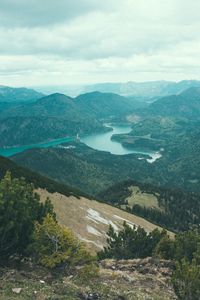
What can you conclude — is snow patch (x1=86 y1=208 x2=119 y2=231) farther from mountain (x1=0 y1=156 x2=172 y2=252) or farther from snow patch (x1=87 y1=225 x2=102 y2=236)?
snow patch (x1=87 y1=225 x2=102 y2=236)

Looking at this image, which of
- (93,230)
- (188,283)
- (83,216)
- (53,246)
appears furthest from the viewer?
(83,216)

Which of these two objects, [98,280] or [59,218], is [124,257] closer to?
[98,280]

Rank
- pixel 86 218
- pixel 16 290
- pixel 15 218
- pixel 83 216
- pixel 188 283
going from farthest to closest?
pixel 83 216 < pixel 86 218 < pixel 15 218 < pixel 16 290 < pixel 188 283

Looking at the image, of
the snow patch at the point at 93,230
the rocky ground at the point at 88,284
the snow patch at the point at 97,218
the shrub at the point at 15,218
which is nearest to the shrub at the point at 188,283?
the rocky ground at the point at 88,284

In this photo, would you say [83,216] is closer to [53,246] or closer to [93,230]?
[93,230]

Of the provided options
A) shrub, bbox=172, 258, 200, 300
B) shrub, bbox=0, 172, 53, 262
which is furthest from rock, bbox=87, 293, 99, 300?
shrub, bbox=0, 172, 53, 262

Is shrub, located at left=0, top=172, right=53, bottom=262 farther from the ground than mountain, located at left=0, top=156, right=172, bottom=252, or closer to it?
farther from the ground

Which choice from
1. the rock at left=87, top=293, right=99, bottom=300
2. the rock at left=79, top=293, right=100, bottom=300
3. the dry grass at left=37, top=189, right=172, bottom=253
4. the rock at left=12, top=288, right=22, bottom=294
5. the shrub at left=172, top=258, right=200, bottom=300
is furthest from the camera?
the dry grass at left=37, top=189, right=172, bottom=253

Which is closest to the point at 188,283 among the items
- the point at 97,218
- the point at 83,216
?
the point at 83,216
